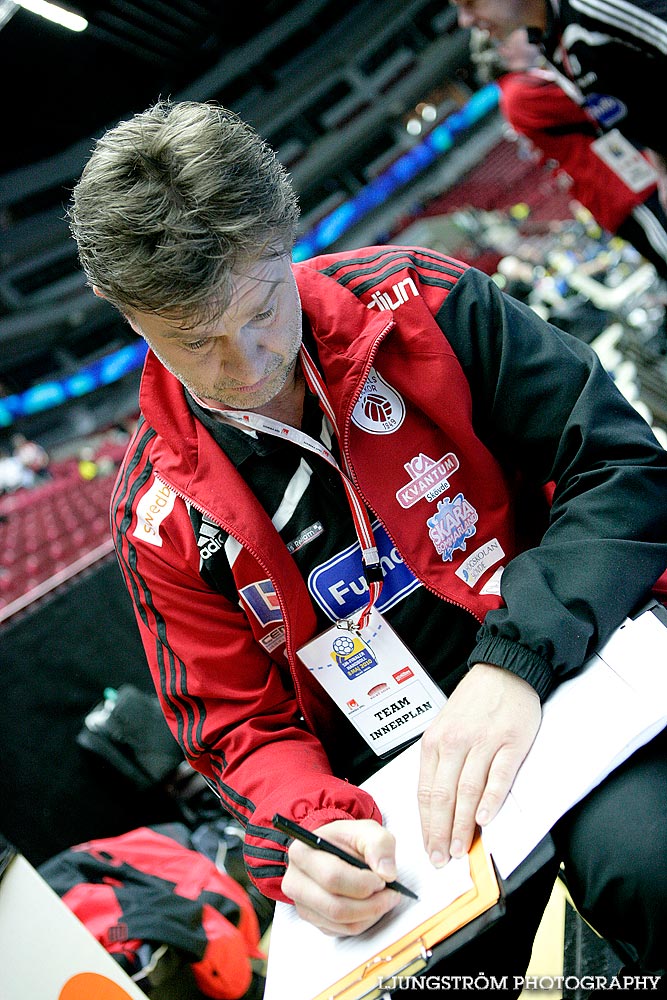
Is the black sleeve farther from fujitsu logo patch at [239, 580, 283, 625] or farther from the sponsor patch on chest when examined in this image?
the sponsor patch on chest

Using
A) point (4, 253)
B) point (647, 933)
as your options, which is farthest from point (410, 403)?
point (4, 253)

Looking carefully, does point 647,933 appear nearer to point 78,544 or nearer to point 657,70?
point 657,70

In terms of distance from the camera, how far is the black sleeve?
0.85 meters

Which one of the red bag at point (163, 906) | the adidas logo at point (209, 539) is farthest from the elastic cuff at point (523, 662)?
the red bag at point (163, 906)

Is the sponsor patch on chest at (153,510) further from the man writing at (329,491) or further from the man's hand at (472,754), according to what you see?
the man's hand at (472,754)

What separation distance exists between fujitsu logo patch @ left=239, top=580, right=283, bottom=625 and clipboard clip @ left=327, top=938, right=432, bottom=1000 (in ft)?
1.55

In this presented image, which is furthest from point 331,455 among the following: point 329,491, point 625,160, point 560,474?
point 625,160

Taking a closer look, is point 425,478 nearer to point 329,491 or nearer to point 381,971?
point 329,491

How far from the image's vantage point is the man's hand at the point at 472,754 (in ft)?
2.49

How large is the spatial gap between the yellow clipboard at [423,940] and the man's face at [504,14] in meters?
2.11

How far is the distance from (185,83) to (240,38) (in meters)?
1.05

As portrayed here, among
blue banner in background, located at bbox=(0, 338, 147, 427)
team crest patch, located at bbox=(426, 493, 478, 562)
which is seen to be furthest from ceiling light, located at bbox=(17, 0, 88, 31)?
team crest patch, located at bbox=(426, 493, 478, 562)

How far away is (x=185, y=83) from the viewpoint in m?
10.7

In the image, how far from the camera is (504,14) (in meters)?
1.97
